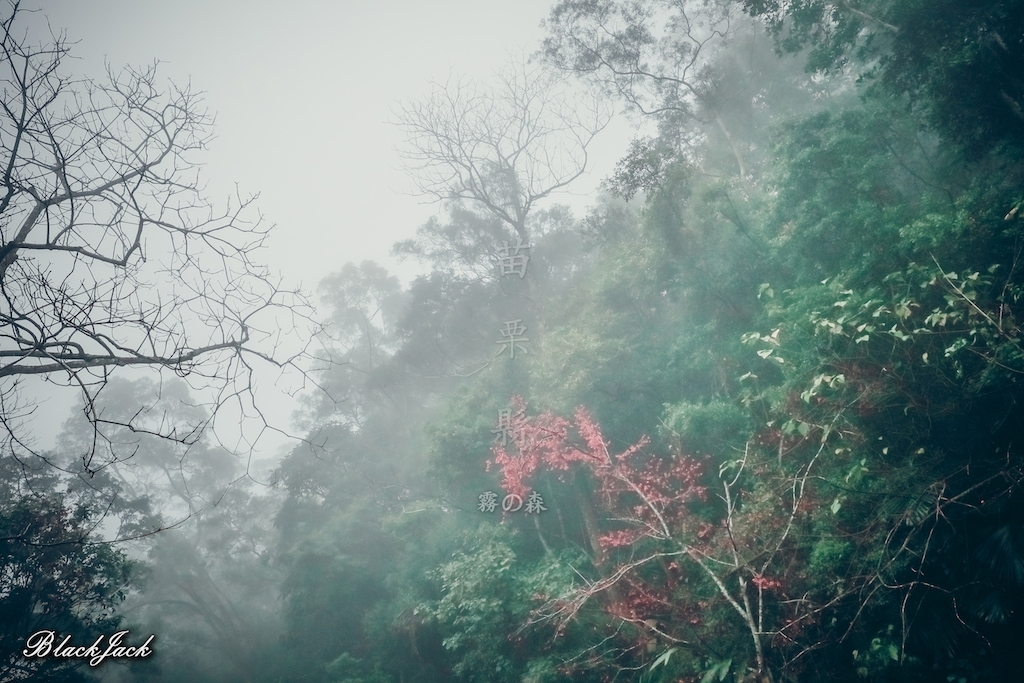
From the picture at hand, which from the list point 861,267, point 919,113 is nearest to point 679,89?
point 919,113

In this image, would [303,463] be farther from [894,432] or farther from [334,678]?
[894,432]

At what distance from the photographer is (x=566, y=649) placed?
7.54 m
